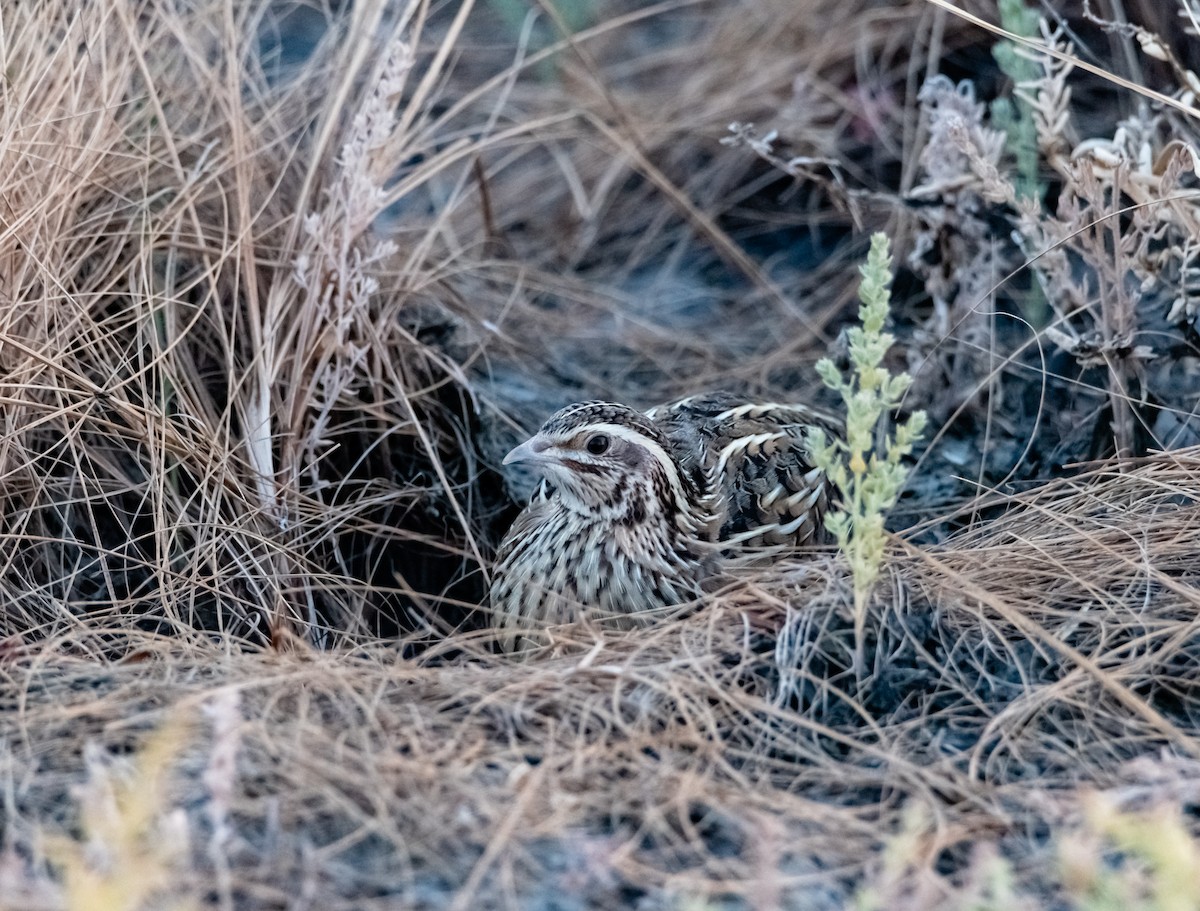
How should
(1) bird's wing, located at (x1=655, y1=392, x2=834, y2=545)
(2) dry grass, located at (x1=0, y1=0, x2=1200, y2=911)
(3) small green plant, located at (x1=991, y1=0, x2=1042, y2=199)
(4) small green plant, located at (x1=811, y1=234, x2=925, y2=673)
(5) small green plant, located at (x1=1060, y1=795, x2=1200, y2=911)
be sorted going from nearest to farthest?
1. (5) small green plant, located at (x1=1060, y1=795, x2=1200, y2=911)
2. (2) dry grass, located at (x1=0, y1=0, x2=1200, y2=911)
3. (4) small green plant, located at (x1=811, y1=234, x2=925, y2=673)
4. (1) bird's wing, located at (x1=655, y1=392, x2=834, y2=545)
5. (3) small green plant, located at (x1=991, y1=0, x2=1042, y2=199)

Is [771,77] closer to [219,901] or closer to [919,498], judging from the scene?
[919,498]

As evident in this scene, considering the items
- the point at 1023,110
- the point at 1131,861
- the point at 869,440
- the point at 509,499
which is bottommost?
the point at 1131,861

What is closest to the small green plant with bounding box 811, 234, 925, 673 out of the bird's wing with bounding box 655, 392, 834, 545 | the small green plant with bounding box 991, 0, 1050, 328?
the bird's wing with bounding box 655, 392, 834, 545

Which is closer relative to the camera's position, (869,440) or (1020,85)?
(869,440)

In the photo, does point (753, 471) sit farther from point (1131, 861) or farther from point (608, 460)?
point (1131, 861)

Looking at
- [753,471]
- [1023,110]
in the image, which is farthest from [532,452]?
[1023,110]

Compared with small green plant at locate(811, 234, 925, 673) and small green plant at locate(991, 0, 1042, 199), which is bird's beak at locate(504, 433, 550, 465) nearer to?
small green plant at locate(811, 234, 925, 673)

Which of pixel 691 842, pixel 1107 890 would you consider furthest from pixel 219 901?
pixel 1107 890
